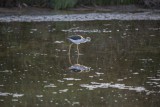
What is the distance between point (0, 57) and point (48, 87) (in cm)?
358

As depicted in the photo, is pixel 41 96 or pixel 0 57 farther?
pixel 0 57

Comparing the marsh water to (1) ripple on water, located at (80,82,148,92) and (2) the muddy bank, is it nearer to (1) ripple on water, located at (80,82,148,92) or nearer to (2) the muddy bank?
(1) ripple on water, located at (80,82,148,92)

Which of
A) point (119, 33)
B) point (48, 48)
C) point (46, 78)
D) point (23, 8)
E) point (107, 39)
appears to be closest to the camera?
point (46, 78)

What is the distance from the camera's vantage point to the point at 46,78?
1245cm

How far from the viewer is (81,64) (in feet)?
45.5

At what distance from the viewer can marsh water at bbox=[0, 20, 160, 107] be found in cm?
1084

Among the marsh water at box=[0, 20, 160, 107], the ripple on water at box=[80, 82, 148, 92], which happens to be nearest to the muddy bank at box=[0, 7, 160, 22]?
the marsh water at box=[0, 20, 160, 107]

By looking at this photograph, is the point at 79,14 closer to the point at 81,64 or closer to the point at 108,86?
the point at 81,64

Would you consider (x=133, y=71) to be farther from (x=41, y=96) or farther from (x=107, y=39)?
(x=107, y=39)

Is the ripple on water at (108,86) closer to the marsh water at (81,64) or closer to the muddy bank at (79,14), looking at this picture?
the marsh water at (81,64)

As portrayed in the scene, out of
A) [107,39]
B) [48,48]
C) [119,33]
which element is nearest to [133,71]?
[48,48]

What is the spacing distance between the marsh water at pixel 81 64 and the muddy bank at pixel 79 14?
1.50 metres

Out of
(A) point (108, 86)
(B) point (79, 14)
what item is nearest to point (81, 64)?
(A) point (108, 86)

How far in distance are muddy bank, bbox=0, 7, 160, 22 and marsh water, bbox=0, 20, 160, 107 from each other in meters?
1.50
